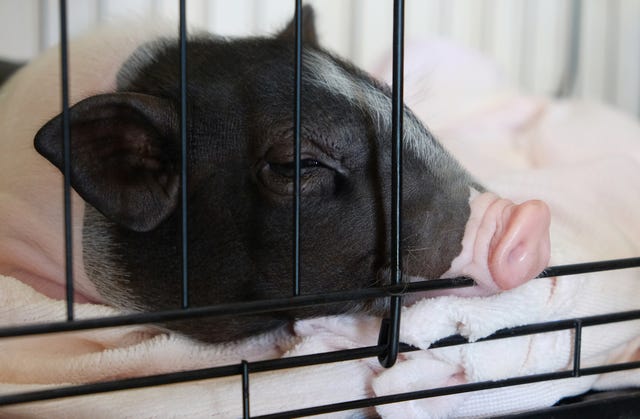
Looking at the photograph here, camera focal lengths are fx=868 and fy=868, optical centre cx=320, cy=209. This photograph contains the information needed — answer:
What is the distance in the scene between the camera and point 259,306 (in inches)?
31.9

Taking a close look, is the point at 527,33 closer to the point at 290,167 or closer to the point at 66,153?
the point at 290,167

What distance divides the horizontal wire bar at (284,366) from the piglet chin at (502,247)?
6 cm

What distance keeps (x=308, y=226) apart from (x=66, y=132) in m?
0.37

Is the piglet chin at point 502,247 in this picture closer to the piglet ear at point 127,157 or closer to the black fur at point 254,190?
the black fur at point 254,190

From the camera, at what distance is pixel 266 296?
109 cm

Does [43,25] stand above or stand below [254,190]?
above

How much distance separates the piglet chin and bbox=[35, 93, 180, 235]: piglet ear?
36 cm

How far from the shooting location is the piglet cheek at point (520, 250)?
3.12 feet

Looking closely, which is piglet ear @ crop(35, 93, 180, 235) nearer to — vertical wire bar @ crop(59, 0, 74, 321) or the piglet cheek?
vertical wire bar @ crop(59, 0, 74, 321)

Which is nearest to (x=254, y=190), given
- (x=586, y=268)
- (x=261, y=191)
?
(x=261, y=191)

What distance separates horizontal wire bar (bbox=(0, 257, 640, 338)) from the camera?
733mm

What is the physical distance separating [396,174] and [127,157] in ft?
1.18

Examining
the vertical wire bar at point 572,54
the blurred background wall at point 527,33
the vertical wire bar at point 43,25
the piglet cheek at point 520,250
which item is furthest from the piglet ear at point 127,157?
the vertical wire bar at point 572,54

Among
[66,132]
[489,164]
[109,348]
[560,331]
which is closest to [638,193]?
[489,164]
